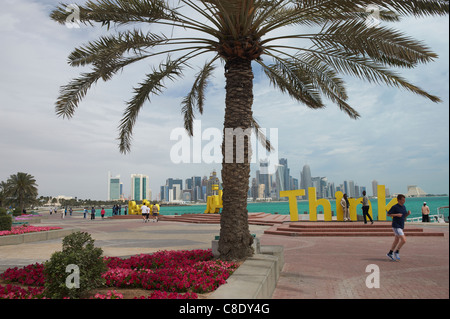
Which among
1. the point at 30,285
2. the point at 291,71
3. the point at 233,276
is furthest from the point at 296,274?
the point at 291,71

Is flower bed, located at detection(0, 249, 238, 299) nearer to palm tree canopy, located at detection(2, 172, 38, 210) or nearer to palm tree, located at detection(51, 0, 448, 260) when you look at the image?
palm tree, located at detection(51, 0, 448, 260)

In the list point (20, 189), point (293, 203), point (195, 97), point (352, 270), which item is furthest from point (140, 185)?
point (352, 270)

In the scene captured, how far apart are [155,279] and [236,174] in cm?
290

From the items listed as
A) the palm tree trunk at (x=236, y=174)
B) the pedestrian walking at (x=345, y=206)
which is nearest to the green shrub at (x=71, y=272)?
the palm tree trunk at (x=236, y=174)

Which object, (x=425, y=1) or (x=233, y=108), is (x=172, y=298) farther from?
(x=425, y=1)

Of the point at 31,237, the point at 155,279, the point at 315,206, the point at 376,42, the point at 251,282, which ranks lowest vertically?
the point at 31,237

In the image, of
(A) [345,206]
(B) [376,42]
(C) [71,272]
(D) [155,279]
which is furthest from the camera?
(A) [345,206]

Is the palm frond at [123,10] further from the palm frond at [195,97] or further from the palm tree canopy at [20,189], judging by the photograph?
the palm tree canopy at [20,189]

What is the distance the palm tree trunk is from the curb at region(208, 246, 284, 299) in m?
0.63

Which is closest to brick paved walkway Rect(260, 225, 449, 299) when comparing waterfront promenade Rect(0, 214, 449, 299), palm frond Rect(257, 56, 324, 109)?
waterfront promenade Rect(0, 214, 449, 299)

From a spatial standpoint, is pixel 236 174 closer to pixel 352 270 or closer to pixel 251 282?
pixel 251 282

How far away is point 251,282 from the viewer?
4801mm

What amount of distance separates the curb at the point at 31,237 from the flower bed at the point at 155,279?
338 inches

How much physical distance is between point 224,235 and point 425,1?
5.88 meters
